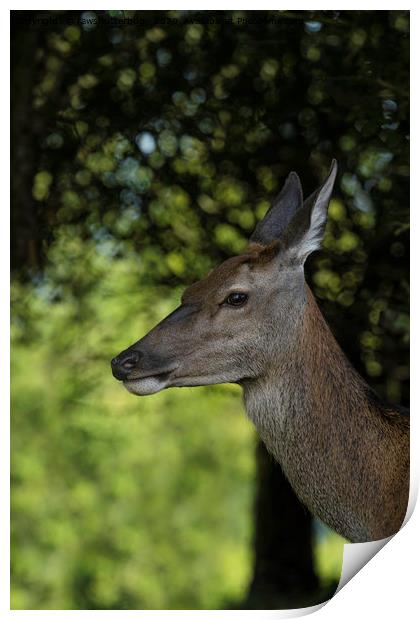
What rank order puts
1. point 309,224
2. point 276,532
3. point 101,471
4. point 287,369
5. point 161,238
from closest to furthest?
point 309,224 < point 287,369 < point 101,471 < point 161,238 < point 276,532

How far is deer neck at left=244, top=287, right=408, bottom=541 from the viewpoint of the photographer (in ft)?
9.66

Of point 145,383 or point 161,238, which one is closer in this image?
point 145,383

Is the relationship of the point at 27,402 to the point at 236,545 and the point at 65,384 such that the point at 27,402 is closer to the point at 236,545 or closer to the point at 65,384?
the point at 65,384

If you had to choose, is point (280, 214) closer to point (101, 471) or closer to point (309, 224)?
point (309, 224)

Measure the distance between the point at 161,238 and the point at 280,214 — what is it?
0.87 metres

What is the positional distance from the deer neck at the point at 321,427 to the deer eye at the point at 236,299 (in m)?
0.19

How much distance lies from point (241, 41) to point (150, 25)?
1.08ft

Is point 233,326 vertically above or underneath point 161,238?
above

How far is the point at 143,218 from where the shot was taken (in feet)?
12.6

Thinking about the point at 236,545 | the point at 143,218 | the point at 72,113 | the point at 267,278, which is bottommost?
the point at 236,545

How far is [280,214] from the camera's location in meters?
3.16

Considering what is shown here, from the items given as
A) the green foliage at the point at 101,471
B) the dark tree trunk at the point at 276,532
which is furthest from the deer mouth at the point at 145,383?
the dark tree trunk at the point at 276,532

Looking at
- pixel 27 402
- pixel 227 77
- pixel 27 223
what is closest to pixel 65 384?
pixel 27 402

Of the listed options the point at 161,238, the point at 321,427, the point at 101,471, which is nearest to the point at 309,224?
the point at 321,427
